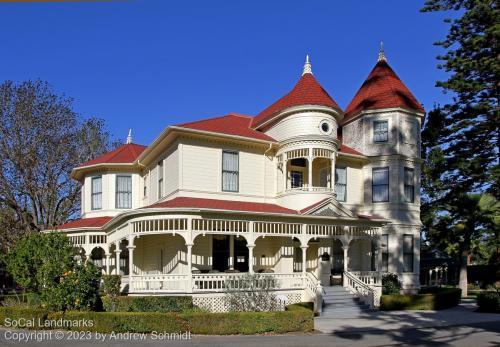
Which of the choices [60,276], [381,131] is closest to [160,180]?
[60,276]

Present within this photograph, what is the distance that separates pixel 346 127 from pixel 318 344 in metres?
19.4

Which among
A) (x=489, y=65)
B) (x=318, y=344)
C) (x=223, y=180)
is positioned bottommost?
(x=318, y=344)

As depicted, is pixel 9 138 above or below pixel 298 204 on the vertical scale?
above

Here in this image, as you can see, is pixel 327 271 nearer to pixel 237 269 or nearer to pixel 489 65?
pixel 237 269

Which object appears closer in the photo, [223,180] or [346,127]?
[223,180]

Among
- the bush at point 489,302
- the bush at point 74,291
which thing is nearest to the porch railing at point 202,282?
the bush at point 74,291

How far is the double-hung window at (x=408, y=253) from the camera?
93.3ft

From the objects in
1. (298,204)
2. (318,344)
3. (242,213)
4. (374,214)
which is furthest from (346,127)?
(318,344)

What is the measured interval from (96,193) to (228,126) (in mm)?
10125

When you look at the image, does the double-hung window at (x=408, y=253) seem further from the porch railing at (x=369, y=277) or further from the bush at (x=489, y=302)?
the bush at (x=489, y=302)

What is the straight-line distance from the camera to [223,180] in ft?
81.4

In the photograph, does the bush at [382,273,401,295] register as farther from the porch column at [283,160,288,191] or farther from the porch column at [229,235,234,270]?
the porch column at [229,235,234,270]

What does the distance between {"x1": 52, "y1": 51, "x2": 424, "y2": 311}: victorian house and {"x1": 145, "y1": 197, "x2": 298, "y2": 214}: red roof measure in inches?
3.0

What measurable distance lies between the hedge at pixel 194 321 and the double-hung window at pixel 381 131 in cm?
1547
